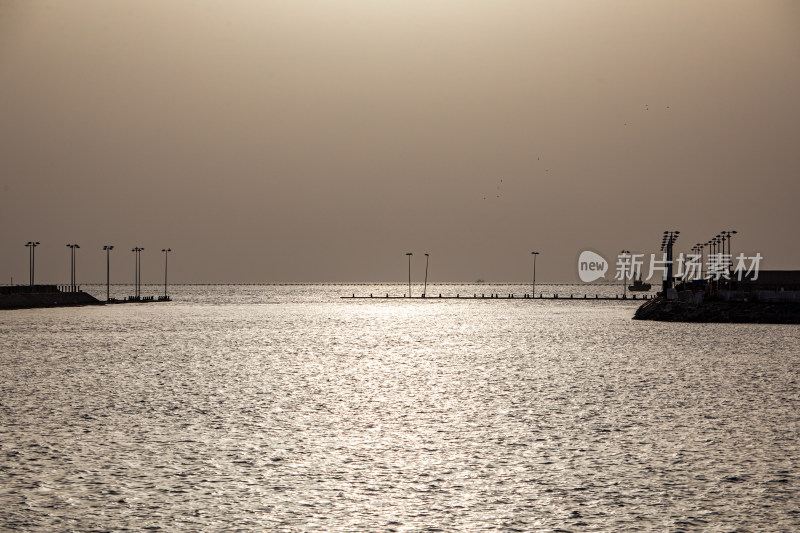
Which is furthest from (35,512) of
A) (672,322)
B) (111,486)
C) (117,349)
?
(672,322)

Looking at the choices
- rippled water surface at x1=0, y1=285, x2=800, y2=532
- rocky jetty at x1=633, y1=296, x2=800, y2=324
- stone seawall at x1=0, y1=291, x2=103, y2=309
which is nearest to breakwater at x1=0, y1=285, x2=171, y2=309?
stone seawall at x1=0, y1=291, x2=103, y2=309

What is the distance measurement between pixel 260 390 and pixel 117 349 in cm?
2522

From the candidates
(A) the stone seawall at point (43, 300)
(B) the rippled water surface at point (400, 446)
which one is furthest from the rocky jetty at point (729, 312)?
(A) the stone seawall at point (43, 300)

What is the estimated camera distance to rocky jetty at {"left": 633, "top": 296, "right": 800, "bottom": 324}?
293 ft

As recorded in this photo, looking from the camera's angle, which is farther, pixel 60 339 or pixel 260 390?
pixel 60 339

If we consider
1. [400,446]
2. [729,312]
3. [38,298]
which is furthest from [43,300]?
[400,446]

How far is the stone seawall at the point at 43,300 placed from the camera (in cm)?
12750

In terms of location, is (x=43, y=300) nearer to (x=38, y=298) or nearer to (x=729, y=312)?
(x=38, y=298)

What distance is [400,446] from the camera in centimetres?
1906

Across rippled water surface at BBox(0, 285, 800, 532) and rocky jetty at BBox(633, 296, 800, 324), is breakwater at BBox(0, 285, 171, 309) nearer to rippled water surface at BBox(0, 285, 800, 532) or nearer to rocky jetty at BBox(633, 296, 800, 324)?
rocky jetty at BBox(633, 296, 800, 324)

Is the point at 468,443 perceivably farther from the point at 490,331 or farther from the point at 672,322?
the point at 672,322

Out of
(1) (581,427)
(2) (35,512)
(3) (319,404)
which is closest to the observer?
(2) (35,512)

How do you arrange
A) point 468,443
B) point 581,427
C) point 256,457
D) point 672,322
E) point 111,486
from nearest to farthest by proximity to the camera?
1. point 111,486
2. point 256,457
3. point 468,443
4. point 581,427
5. point 672,322

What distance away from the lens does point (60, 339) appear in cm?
6316
